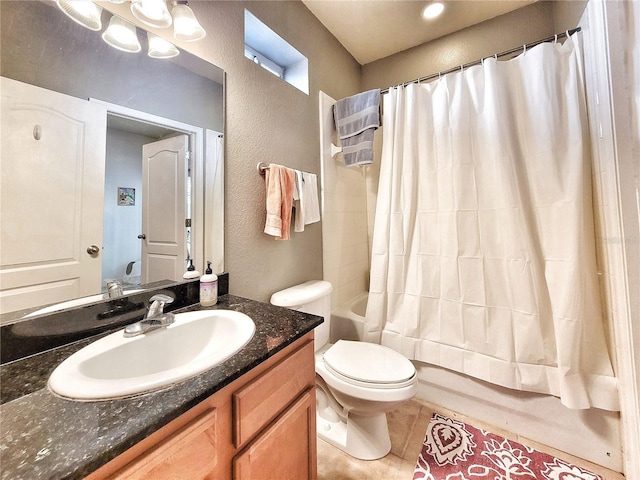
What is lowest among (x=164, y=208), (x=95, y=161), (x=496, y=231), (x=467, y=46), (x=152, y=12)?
(x=496, y=231)

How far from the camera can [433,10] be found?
5.61 feet

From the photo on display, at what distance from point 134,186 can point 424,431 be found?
72.2 inches

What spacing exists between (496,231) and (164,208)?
1.65 metres

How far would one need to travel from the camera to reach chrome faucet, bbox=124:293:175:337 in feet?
2.54

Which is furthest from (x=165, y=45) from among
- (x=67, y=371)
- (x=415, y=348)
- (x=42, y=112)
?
(x=415, y=348)

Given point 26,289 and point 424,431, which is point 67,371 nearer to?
point 26,289

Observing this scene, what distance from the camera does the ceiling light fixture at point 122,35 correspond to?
854mm

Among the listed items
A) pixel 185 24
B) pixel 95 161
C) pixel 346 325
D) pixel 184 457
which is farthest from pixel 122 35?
pixel 346 325

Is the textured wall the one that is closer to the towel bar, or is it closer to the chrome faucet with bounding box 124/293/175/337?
the towel bar

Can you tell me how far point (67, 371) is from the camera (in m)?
0.58

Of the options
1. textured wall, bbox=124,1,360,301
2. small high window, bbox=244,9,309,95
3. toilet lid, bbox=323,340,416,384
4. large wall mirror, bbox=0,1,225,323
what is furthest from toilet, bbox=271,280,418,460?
small high window, bbox=244,9,309,95

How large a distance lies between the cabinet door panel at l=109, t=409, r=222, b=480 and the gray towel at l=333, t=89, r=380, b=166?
5.46 ft

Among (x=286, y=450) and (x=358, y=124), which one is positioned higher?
(x=358, y=124)

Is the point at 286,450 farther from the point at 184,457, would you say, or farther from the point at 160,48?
the point at 160,48
